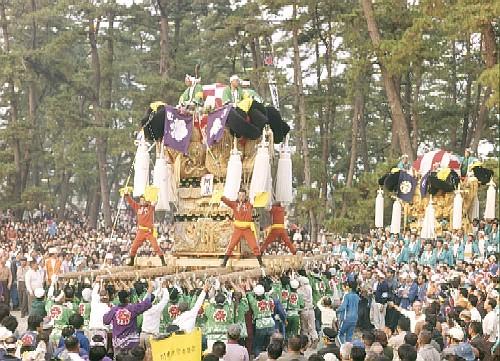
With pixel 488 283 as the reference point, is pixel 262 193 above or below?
above

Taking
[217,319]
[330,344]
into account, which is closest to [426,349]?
[330,344]

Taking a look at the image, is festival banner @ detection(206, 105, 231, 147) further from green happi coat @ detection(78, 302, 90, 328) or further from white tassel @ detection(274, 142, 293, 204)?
green happi coat @ detection(78, 302, 90, 328)

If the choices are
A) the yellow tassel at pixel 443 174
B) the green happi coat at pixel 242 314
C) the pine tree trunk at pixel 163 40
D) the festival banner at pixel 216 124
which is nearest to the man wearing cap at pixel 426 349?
the green happi coat at pixel 242 314

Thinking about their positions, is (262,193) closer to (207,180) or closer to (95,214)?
(207,180)

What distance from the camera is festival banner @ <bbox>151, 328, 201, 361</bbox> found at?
26.1 ft

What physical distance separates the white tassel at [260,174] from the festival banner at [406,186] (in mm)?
7635

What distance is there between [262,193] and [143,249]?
10556 mm

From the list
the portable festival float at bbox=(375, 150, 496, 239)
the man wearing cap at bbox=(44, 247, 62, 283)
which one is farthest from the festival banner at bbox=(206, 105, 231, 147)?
the portable festival float at bbox=(375, 150, 496, 239)

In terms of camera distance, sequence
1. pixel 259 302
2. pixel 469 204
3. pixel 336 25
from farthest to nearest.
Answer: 1. pixel 336 25
2. pixel 469 204
3. pixel 259 302

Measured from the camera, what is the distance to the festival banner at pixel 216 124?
16047 mm

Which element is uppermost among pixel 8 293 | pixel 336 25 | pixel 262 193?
pixel 336 25

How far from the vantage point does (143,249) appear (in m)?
25.6

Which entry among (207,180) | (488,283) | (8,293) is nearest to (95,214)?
(8,293)

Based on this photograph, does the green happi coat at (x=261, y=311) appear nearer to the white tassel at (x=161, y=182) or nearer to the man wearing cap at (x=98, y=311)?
the man wearing cap at (x=98, y=311)
